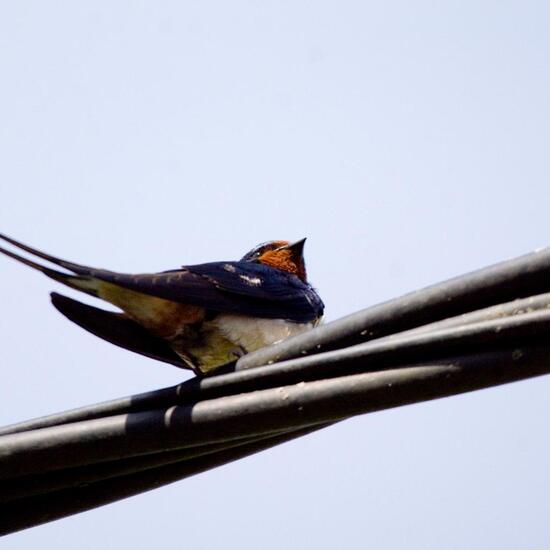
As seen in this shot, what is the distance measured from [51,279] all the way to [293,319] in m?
1.32

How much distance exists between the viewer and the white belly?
3799mm

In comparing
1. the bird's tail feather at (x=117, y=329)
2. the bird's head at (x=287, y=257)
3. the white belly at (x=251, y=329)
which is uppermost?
the bird's head at (x=287, y=257)

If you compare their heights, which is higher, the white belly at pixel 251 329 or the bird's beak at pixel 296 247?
the bird's beak at pixel 296 247

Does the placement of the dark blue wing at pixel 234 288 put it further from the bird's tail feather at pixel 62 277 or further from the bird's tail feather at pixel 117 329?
the bird's tail feather at pixel 117 329

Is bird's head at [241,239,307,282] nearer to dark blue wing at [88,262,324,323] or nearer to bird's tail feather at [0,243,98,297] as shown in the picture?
dark blue wing at [88,262,324,323]

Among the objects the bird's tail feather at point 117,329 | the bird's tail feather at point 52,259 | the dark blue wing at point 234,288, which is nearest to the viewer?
the bird's tail feather at point 52,259

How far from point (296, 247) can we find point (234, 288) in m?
1.49

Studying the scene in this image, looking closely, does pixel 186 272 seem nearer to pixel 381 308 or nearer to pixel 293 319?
pixel 293 319

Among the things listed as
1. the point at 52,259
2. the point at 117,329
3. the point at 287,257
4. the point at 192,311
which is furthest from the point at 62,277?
the point at 287,257

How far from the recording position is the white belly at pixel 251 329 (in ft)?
12.5

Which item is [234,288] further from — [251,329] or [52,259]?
[52,259]

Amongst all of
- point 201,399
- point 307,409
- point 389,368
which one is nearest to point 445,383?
point 389,368

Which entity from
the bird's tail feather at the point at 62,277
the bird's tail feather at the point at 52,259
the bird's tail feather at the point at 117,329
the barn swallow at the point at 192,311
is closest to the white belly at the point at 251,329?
the barn swallow at the point at 192,311

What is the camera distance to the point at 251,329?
12.8 ft
